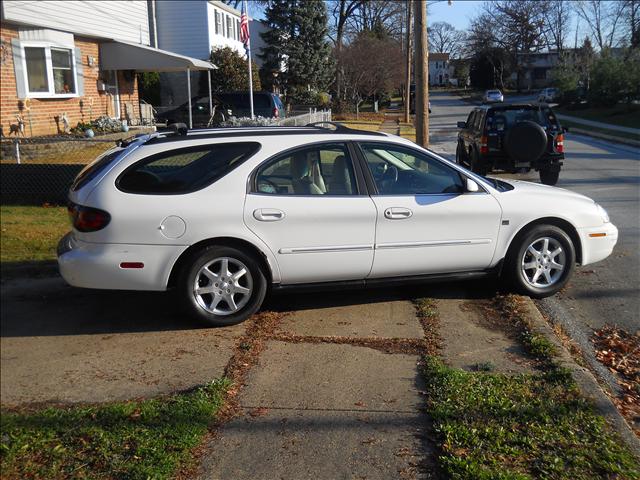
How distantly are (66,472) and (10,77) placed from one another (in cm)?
1637

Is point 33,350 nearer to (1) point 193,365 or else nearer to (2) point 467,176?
(1) point 193,365

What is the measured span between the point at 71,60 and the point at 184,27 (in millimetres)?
17972

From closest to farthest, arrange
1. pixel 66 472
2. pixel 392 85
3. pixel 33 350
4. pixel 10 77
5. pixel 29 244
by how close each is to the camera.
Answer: pixel 66 472 → pixel 33 350 → pixel 29 244 → pixel 10 77 → pixel 392 85

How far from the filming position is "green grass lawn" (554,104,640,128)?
36.5 m

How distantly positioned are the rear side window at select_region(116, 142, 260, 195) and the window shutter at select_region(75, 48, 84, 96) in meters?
16.4

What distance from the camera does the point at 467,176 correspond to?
618 centimetres

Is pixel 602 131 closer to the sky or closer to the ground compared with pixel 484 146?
closer to the ground

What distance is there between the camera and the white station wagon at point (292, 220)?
538 centimetres

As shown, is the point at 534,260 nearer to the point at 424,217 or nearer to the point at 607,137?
the point at 424,217

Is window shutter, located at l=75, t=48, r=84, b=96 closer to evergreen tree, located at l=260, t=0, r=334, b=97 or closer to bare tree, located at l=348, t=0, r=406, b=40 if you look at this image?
evergreen tree, located at l=260, t=0, r=334, b=97

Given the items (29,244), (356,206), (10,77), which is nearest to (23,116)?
(10,77)

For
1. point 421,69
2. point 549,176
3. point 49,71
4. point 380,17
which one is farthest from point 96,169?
point 380,17

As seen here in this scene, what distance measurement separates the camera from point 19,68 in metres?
17.6

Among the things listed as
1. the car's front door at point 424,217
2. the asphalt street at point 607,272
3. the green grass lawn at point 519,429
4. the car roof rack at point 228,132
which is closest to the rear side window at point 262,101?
the asphalt street at point 607,272
